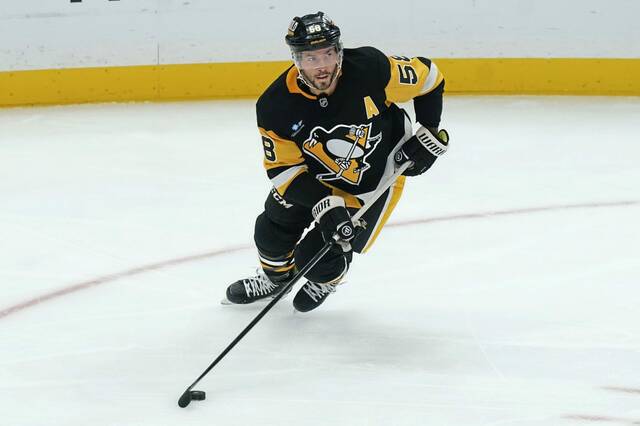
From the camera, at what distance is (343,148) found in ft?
9.66

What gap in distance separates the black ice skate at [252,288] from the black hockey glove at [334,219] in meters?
0.49

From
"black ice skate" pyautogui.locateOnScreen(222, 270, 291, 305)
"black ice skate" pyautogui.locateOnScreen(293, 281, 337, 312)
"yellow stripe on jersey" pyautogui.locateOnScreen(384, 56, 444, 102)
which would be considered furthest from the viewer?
"black ice skate" pyautogui.locateOnScreen(222, 270, 291, 305)

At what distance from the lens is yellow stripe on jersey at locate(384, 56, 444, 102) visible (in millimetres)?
2949

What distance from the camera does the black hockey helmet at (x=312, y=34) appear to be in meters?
2.72

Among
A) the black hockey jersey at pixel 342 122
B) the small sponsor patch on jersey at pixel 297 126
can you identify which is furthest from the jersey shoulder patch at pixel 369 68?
the small sponsor patch on jersey at pixel 297 126

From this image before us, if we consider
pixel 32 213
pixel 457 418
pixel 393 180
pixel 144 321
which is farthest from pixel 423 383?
pixel 32 213

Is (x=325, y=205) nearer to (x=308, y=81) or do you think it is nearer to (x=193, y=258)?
(x=308, y=81)

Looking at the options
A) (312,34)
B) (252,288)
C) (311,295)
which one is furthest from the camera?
(252,288)

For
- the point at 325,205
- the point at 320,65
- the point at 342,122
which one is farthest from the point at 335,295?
the point at 320,65

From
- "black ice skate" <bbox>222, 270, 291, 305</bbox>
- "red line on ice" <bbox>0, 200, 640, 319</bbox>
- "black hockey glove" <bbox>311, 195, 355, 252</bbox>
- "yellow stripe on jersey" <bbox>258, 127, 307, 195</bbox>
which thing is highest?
"yellow stripe on jersey" <bbox>258, 127, 307, 195</bbox>

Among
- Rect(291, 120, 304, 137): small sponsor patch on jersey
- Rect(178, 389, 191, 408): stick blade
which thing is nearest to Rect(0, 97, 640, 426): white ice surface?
Rect(178, 389, 191, 408): stick blade

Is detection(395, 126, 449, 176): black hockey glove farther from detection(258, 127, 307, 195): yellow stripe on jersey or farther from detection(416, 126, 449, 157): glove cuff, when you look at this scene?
detection(258, 127, 307, 195): yellow stripe on jersey

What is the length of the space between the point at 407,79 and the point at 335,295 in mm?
844

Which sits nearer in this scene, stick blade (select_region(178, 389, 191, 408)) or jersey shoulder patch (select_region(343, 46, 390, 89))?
stick blade (select_region(178, 389, 191, 408))
